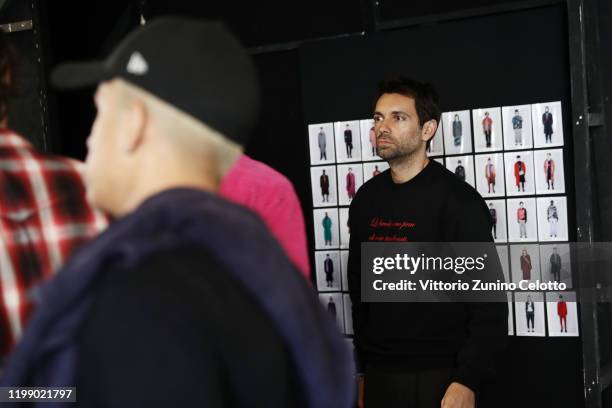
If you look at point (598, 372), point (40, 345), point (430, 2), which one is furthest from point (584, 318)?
point (40, 345)

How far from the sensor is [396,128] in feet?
10.2

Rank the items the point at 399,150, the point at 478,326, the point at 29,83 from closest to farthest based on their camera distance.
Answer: the point at 478,326 → the point at 399,150 → the point at 29,83

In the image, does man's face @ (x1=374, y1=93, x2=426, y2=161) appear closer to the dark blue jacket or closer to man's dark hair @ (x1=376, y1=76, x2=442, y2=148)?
man's dark hair @ (x1=376, y1=76, x2=442, y2=148)

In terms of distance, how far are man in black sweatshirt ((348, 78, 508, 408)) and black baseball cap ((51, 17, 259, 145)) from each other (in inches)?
80.7

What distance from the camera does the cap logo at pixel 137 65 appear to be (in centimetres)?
89

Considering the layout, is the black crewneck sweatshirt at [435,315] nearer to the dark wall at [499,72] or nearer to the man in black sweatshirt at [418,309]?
the man in black sweatshirt at [418,309]

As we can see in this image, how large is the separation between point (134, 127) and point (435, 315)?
85.2 inches

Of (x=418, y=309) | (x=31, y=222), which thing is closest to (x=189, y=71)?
(x=31, y=222)

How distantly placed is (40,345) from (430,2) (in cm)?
329

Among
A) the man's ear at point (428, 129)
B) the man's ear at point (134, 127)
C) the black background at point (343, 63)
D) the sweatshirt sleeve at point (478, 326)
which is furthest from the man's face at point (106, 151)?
the black background at point (343, 63)

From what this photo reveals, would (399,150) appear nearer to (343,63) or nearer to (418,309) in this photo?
(418,309)

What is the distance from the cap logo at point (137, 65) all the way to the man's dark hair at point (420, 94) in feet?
7.78

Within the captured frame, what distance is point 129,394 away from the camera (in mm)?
783

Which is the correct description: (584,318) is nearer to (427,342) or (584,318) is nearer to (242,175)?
(427,342)
